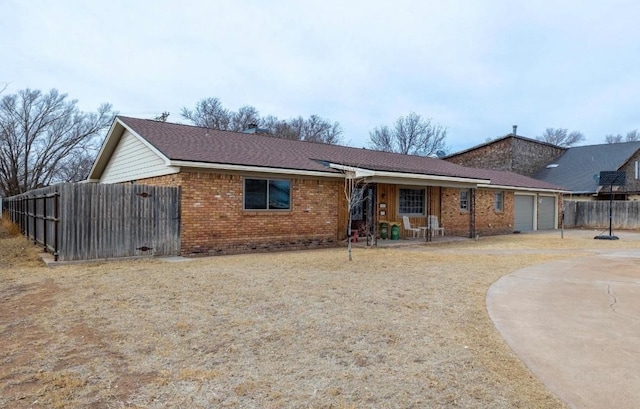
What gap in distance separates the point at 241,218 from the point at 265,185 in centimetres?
122

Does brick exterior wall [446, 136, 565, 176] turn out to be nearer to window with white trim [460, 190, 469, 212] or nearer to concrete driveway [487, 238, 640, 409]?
window with white trim [460, 190, 469, 212]

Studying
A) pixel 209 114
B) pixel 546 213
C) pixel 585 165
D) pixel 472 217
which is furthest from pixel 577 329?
pixel 209 114

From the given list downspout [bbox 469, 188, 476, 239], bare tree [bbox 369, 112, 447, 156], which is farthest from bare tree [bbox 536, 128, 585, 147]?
downspout [bbox 469, 188, 476, 239]

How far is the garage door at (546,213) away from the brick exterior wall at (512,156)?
7.37 metres

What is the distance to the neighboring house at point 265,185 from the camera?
11.2m

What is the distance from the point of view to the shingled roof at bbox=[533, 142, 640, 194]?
1171 inches

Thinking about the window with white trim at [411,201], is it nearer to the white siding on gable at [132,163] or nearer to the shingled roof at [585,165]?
the white siding on gable at [132,163]

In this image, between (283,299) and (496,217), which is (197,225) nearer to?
(283,299)

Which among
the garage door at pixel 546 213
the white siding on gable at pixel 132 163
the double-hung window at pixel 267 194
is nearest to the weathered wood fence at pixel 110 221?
the white siding on gable at pixel 132 163

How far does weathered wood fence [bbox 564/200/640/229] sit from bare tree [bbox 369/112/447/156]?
2029cm

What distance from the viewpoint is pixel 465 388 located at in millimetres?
3332

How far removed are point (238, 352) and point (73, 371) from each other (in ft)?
4.57

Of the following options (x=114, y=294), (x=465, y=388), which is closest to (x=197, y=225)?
(x=114, y=294)

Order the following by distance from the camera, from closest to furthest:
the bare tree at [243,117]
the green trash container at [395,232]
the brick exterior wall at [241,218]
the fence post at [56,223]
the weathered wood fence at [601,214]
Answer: the fence post at [56,223], the brick exterior wall at [241,218], the green trash container at [395,232], the weathered wood fence at [601,214], the bare tree at [243,117]
